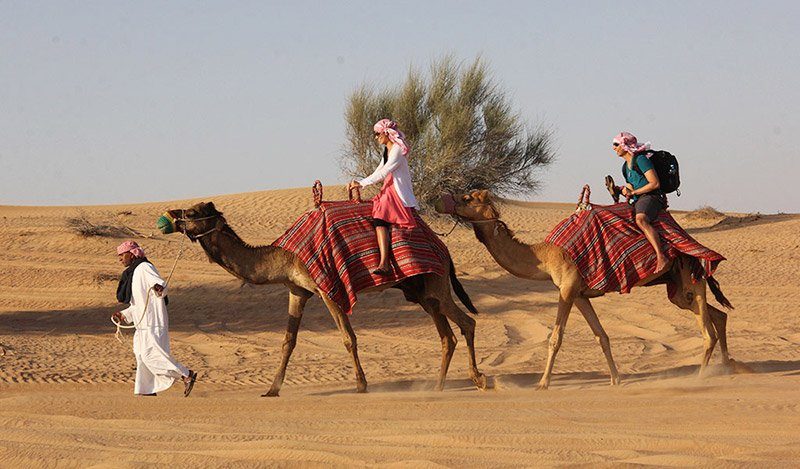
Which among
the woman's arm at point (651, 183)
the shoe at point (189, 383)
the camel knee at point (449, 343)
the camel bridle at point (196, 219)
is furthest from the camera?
the woman's arm at point (651, 183)

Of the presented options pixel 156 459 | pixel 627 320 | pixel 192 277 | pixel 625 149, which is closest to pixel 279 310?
pixel 192 277

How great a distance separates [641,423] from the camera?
766 cm

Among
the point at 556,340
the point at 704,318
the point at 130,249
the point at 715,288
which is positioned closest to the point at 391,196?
the point at 556,340

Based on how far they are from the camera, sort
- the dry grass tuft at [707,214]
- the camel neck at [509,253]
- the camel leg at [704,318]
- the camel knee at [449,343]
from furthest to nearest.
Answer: the dry grass tuft at [707,214]
the camel leg at [704,318]
the camel knee at [449,343]
the camel neck at [509,253]

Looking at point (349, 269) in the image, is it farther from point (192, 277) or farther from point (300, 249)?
point (192, 277)

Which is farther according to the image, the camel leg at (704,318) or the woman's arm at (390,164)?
the camel leg at (704,318)

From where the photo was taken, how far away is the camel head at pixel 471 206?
1036 cm

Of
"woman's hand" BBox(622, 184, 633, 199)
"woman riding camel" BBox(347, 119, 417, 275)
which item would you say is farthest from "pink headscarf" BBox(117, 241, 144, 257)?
"woman's hand" BBox(622, 184, 633, 199)

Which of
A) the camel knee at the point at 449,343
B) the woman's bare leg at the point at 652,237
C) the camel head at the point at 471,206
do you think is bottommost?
the camel knee at the point at 449,343

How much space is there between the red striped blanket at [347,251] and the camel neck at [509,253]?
2.04ft

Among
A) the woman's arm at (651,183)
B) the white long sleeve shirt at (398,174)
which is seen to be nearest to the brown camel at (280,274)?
the white long sleeve shirt at (398,174)

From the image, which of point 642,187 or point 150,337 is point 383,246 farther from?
point 642,187

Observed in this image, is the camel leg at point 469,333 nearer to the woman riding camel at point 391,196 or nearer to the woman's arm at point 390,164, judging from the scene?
the woman riding camel at point 391,196

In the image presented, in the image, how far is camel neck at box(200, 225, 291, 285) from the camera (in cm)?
1015
